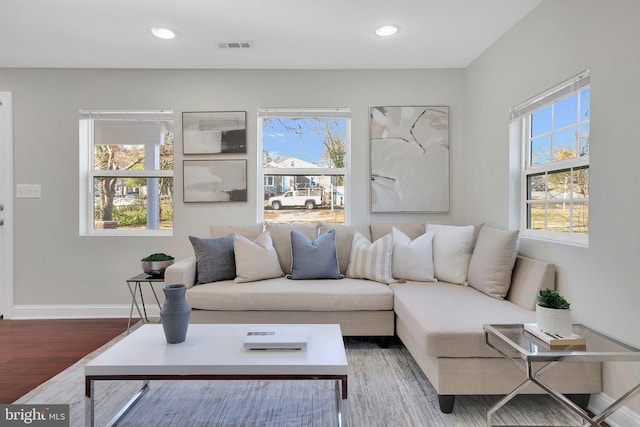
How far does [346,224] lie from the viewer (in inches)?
143

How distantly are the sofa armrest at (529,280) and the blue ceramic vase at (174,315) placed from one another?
6.71 feet

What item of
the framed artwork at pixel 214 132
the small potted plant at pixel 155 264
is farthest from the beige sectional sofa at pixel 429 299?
the framed artwork at pixel 214 132

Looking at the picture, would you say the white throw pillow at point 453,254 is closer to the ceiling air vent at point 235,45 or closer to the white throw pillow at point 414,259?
the white throw pillow at point 414,259

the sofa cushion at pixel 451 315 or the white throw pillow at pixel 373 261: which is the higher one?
the white throw pillow at pixel 373 261

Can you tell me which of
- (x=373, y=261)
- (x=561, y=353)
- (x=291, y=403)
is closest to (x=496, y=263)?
(x=373, y=261)

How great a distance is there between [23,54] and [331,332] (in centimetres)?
366

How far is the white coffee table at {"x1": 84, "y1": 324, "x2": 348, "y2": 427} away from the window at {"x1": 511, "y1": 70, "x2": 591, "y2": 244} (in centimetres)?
175

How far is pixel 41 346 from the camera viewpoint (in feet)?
9.12

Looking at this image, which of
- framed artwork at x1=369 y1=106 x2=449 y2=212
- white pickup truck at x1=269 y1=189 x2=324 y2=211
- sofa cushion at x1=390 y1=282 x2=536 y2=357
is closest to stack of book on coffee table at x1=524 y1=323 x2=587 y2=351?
sofa cushion at x1=390 y1=282 x2=536 y2=357

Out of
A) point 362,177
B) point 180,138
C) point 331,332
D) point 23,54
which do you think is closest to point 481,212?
point 362,177

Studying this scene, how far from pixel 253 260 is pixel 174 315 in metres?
1.21

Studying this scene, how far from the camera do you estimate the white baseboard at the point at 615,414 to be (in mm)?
1683

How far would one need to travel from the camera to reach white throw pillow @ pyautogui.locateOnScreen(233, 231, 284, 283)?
288 cm

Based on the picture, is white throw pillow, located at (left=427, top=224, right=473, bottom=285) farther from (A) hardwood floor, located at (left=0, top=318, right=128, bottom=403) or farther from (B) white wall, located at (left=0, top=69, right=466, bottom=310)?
(A) hardwood floor, located at (left=0, top=318, right=128, bottom=403)
